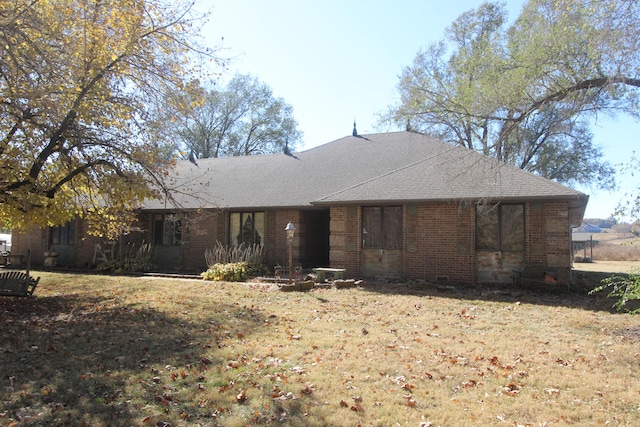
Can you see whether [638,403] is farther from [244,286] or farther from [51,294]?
[51,294]

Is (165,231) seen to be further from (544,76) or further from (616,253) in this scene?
(616,253)

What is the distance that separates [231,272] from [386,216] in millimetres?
5848

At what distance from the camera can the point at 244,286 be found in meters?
15.0

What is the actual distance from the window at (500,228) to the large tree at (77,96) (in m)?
9.67

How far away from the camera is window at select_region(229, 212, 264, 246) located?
19.3 metres

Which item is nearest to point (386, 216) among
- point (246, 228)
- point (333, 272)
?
point (333, 272)

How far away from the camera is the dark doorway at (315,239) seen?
18.8m

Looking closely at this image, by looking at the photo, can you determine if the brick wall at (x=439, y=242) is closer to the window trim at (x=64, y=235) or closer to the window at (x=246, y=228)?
the window at (x=246, y=228)

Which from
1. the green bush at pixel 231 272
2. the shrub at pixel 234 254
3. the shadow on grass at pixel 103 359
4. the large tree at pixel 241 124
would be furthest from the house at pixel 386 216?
the large tree at pixel 241 124

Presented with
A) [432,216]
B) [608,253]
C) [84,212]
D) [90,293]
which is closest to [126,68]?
[84,212]

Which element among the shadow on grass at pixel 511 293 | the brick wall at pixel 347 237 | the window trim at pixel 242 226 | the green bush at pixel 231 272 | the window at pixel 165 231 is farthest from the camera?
the window at pixel 165 231

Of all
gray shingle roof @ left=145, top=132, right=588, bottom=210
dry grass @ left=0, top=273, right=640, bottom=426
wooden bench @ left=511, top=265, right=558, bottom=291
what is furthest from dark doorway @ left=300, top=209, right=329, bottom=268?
wooden bench @ left=511, top=265, right=558, bottom=291

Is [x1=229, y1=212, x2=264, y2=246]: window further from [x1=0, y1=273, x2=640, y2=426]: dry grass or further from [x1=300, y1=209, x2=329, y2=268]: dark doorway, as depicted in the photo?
[x1=0, y1=273, x2=640, y2=426]: dry grass

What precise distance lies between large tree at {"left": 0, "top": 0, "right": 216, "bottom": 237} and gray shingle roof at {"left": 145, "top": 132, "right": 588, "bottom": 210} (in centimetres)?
192
